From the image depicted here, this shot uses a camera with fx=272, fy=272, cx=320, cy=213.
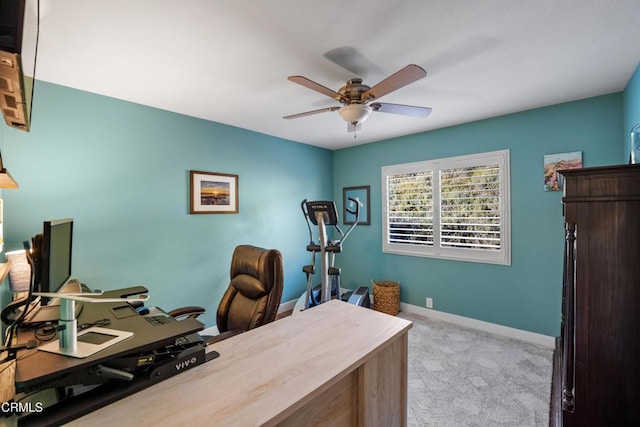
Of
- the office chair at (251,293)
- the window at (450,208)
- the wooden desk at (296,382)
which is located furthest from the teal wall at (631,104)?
the office chair at (251,293)

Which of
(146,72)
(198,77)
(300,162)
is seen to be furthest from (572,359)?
(300,162)

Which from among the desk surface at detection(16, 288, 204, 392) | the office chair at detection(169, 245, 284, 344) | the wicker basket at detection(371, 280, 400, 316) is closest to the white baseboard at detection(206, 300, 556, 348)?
the wicker basket at detection(371, 280, 400, 316)

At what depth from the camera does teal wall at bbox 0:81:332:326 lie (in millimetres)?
2193

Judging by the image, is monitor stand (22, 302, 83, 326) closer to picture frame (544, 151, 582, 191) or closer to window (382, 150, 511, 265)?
window (382, 150, 511, 265)

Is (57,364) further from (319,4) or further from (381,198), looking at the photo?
(381,198)

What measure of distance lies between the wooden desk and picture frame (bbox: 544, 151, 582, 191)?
2.53m

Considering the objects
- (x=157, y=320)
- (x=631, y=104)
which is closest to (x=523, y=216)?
(x=631, y=104)

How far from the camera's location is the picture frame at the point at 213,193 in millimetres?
3100

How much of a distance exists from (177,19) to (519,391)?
11.6ft

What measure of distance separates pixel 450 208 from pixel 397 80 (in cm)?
226

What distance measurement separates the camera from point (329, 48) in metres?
1.79

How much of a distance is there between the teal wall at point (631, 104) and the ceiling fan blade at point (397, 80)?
179 centimetres

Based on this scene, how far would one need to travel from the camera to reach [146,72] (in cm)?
210

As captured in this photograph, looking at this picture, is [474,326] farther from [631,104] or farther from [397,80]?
[397,80]
